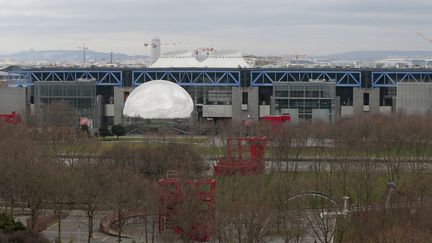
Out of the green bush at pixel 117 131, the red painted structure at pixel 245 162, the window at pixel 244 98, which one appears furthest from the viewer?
the window at pixel 244 98

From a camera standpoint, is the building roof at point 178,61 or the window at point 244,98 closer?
the window at point 244,98

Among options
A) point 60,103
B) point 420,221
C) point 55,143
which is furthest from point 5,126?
point 420,221

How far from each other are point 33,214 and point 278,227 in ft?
25.7

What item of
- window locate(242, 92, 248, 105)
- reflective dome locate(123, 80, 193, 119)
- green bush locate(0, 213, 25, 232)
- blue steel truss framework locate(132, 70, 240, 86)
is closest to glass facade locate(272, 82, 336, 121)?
window locate(242, 92, 248, 105)

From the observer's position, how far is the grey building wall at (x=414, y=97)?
57719mm

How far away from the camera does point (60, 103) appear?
58.4 metres

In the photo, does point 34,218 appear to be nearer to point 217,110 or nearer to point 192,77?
point 217,110

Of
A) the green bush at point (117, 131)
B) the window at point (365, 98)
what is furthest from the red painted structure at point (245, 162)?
the window at point (365, 98)

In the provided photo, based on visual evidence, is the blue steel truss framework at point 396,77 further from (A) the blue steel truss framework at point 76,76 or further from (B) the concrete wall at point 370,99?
(A) the blue steel truss framework at point 76,76

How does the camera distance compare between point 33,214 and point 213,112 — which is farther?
point 213,112

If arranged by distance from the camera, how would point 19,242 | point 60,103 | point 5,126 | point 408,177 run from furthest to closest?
point 60,103 → point 5,126 → point 408,177 → point 19,242

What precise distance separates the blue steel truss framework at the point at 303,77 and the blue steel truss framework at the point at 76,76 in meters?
11.8

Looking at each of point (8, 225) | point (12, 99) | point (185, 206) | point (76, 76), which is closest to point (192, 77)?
point (76, 76)

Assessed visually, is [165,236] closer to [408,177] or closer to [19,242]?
[19,242]
